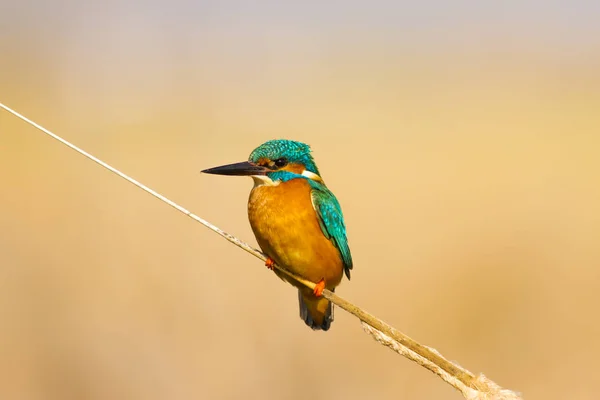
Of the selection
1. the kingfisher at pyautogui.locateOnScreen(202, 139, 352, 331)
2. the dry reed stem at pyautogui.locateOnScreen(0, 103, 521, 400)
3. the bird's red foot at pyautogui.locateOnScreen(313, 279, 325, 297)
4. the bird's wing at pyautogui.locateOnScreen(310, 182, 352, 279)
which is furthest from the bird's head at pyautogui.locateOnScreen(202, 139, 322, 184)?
the dry reed stem at pyautogui.locateOnScreen(0, 103, 521, 400)

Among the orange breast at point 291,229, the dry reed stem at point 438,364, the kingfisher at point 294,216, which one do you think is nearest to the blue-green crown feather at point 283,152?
the kingfisher at point 294,216

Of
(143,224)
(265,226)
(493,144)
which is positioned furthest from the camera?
(493,144)

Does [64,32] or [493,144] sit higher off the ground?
[493,144]

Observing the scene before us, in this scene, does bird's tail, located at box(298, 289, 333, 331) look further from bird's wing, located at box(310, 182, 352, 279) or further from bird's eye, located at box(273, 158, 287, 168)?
bird's eye, located at box(273, 158, 287, 168)

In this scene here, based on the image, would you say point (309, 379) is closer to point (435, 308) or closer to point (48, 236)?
point (435, 308)

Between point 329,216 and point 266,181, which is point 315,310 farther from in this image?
point 266,181

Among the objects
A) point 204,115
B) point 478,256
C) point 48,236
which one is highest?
point 204,115

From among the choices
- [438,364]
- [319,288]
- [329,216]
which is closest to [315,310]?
[319,288]

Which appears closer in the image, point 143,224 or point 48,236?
point 48,236

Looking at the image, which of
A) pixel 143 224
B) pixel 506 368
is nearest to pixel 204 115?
pixel 143 224
